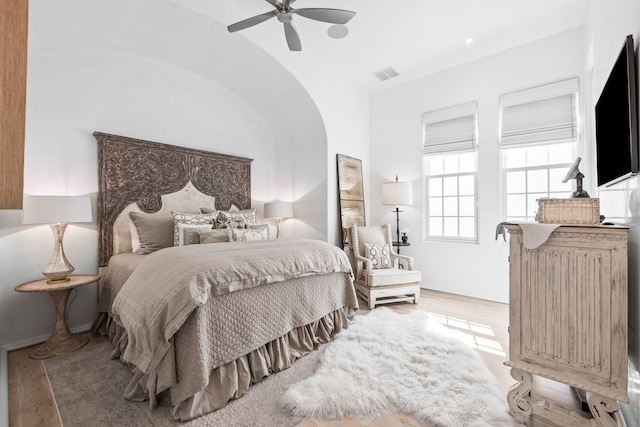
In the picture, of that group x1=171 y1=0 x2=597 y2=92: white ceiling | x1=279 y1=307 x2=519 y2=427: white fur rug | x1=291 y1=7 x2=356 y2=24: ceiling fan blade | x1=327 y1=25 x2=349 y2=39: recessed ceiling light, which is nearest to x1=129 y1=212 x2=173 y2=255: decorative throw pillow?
x1=279 y1=307 x2=519 y2=427: white fur rug

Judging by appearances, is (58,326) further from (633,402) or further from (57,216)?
(633,402)

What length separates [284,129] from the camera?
454cm

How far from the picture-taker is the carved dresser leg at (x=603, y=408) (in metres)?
1.37

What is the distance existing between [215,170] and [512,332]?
370 cm

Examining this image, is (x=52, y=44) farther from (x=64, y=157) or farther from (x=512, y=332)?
(x=512, y=332)

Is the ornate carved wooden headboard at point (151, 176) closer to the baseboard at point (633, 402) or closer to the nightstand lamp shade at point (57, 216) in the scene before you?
the nightstand lamp shade at point (57, 216)

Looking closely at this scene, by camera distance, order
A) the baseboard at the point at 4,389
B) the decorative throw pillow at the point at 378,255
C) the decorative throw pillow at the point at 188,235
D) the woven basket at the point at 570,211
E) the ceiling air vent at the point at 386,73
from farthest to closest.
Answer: the ceiling air vent at the point at 386,73
the decorative throw pillow at the point at 378,255
the decorative throw pillow at the point at 188,235
the woven basket at the point at 570,211
the baseboard at the point at 4,389

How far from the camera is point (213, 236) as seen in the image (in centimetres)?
283

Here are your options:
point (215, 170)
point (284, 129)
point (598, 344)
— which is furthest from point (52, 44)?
point (598, 344)

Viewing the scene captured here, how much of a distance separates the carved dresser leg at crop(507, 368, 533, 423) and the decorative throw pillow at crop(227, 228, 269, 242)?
242 cm

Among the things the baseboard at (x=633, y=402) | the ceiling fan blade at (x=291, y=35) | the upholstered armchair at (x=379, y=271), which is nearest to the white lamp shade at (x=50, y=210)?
the ceiling fan blade at (x=291, y=35)

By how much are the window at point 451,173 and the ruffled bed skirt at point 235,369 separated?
251 cm

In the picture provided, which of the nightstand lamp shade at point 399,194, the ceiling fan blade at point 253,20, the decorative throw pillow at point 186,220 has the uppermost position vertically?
the ceiling fan blade at point 253,20

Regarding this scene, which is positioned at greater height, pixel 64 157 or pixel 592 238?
pixel 64 157
